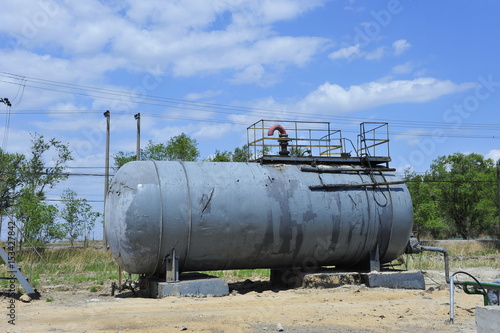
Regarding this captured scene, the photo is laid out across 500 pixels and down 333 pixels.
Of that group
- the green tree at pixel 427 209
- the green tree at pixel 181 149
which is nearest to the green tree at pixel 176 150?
the green tree at pixel 181 149

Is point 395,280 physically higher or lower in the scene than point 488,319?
lower

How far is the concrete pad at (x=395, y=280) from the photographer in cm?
1548

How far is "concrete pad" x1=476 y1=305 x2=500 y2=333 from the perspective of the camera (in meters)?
6.86

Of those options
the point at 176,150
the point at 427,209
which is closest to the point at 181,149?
the point at 176,150

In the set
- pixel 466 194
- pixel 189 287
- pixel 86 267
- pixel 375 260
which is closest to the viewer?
pixel 189 287

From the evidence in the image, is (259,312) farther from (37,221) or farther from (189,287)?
(37,221)

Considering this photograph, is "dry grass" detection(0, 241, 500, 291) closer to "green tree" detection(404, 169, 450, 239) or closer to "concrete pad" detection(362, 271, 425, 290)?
"concrete pad" detection(362, 271, 425, 290)

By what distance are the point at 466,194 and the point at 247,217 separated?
38701 millimetres

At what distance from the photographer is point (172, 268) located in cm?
1349

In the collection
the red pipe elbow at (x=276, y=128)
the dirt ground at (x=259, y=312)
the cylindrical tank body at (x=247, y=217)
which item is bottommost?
the dirt ground at (x=259, y=312)

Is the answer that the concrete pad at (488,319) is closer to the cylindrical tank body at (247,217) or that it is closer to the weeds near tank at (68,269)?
the cylindrical tank body at (247,217)

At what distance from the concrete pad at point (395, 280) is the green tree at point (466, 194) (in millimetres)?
32378

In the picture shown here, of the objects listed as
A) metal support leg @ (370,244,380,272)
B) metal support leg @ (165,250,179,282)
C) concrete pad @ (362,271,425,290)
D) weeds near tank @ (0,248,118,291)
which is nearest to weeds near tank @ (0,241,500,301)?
weeds near tank @ (0,248,118,291)

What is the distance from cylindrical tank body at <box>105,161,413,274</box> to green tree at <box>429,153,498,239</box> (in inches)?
1310
